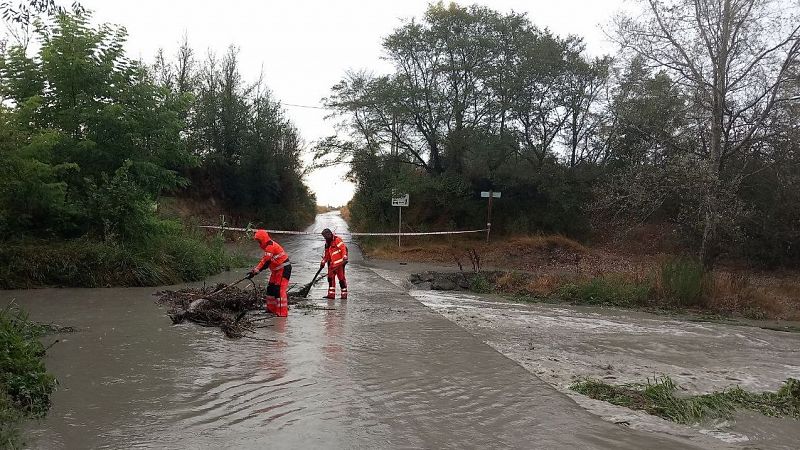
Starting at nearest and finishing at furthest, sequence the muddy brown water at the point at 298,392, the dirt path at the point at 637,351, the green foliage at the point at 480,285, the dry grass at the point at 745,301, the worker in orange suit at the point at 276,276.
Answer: the muddy brown water at the point at 298,392
the dirt path at the point at 637,351
the worker in orange suit at the point at 276,276
the dry grass at the point at 745,301
the green foliage at the point at 480,285

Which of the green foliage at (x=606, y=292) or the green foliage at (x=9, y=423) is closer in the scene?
the green foliage at (x=9, y=423)

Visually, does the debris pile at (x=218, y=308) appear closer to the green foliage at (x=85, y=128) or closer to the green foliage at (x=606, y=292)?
the green foliage at (x=85, y=128)

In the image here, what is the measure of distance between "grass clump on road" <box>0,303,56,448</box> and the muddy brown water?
16cm

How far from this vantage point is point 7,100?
1400 centimetres

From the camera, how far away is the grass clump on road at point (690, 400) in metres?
5.84

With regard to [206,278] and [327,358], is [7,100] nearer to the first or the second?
[206,278]

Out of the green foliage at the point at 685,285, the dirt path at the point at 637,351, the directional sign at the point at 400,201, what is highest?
the directional sign at the point at 400,201

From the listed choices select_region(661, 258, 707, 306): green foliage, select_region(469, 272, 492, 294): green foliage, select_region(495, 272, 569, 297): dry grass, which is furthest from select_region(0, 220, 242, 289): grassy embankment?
select_region(661, 258, 707, 306): green foliage

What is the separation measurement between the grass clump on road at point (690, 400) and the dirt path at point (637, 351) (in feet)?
0.62

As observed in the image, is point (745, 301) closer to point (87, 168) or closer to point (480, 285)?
point (480, 285)

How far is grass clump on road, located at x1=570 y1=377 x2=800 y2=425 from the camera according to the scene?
19.2ft

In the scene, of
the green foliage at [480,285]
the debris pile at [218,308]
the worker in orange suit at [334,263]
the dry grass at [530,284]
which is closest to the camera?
the debris pile at [218,308]

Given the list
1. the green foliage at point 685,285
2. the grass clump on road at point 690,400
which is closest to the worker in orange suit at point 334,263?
the grass clump on road at point 690,400

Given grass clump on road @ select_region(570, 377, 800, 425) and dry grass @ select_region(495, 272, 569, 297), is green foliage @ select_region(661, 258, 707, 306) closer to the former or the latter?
dry grass @ select_region(495, 272, 569, 297)
